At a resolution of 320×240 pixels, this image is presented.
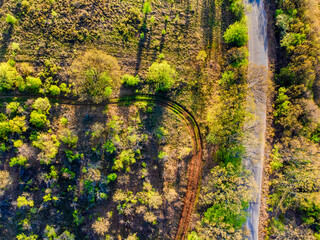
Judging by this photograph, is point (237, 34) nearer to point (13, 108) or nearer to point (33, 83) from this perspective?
point (33, 83)

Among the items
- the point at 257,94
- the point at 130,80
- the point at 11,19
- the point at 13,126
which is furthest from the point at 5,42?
the point at 257,94

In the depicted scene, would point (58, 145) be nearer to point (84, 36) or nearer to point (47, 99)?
point (47, 99)

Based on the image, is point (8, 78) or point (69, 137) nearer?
point (8, 78)

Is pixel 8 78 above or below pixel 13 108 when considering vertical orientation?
above

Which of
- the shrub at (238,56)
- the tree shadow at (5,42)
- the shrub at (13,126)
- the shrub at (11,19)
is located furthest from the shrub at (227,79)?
the tree shadow at (5,42)

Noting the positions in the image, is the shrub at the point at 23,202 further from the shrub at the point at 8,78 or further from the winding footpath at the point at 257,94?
the winding footpath at the point at 257,94

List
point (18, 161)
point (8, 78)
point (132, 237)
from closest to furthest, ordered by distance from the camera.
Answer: point (18, 161) < point (8, 78) < point (132, 237)

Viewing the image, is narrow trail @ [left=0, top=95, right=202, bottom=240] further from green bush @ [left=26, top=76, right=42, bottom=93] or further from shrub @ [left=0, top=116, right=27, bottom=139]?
shrub @ [left=0, top=116, right=27, bottom=139]

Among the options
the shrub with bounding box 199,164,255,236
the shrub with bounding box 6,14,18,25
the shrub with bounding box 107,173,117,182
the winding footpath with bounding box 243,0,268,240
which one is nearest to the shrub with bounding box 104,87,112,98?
the shrub with bounding box 107,173,117,182
